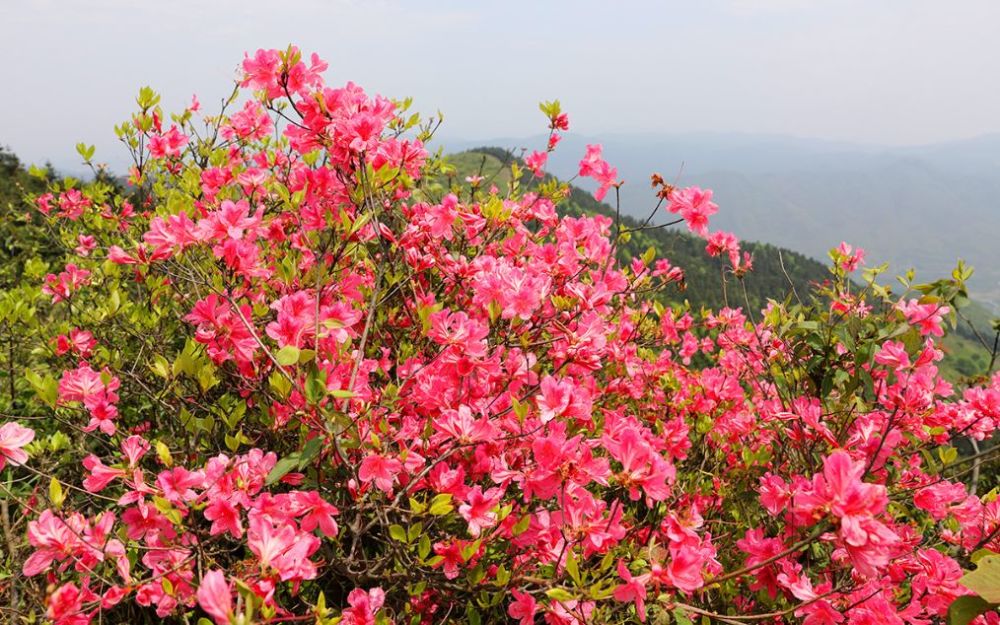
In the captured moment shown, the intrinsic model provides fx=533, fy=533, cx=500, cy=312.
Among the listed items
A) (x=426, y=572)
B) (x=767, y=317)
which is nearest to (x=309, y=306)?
(x=426, y=572)

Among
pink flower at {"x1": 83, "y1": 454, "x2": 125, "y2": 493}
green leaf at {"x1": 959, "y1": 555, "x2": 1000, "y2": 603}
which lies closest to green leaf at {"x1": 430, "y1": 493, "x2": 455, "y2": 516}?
pink flower at {"x1": 83, "y1": 454, "x2": 125, "y2": 493}

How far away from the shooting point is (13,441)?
5.37 feet

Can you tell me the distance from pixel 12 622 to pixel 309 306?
1910mm

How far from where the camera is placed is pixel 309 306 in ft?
6.09

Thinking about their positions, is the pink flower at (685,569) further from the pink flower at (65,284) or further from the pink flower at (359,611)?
the pink flower at (65,284)

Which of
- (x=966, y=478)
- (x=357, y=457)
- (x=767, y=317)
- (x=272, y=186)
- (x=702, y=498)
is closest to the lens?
(x=357, y=457)

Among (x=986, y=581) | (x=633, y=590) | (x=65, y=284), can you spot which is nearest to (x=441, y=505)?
(x=633, y=590)

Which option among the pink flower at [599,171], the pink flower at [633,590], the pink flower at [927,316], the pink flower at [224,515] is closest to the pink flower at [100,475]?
the pink flower at [224,515]

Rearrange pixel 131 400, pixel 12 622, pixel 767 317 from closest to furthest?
pixel 12 622
pixel 767 317
pixel 131 400

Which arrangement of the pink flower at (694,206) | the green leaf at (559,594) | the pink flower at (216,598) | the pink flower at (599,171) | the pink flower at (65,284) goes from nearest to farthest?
1. the pink flower at (216,598)
2. the green leaf at (559,594)
3. the pink flower at (694,206)
4. the pink flower at (65,284)
5. the pink flower at (599,171)

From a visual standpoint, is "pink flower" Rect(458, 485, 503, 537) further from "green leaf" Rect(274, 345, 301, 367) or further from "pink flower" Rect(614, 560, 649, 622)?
"green leaf" Rect(274, 345, 301, 367)

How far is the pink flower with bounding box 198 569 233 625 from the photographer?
120 cm

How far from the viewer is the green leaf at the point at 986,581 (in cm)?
123

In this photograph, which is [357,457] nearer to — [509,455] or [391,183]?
[509,455]
